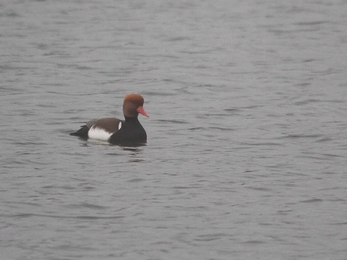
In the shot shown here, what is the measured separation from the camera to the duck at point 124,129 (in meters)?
13.6

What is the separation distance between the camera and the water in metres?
9.63

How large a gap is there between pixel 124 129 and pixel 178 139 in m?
0.83

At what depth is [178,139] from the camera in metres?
14.1

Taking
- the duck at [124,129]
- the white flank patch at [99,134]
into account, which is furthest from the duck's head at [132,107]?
the white flank patch at [99,134]

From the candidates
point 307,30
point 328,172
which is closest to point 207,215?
point 328,172

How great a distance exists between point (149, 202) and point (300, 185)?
1770 millimetres

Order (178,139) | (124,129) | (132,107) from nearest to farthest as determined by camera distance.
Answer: (124,129)
(132,107)
(178,139)

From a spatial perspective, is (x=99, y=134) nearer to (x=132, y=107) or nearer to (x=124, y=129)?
(x=124, y=129)

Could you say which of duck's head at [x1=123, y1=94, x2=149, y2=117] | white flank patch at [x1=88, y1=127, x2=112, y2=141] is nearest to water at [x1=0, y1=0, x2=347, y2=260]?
white flank patch at [x1=88, y1=127, x2=112, y2=141]

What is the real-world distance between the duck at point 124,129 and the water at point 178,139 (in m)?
0.18

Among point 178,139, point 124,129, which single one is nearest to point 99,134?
point 124,129

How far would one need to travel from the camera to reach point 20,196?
10883mm

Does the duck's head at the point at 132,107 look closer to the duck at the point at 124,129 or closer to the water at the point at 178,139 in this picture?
the duck at the point at 124,129

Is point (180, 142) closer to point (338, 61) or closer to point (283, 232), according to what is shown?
point (283, 232)
